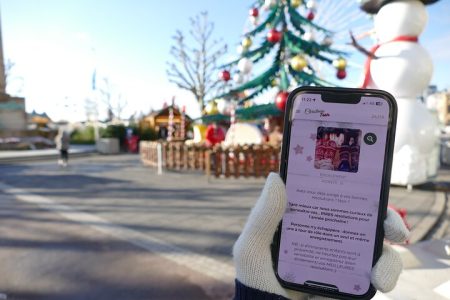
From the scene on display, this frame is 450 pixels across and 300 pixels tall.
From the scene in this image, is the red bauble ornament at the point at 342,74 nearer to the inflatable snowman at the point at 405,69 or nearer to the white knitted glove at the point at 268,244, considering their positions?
the inflatable snowman at the point at 405,69

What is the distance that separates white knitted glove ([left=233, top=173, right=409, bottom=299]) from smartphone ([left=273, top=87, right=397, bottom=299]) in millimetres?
39

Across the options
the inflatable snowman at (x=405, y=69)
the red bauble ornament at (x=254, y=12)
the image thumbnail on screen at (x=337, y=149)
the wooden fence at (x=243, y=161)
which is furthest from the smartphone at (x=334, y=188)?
the red bauble ornament at (x=254, y=12)

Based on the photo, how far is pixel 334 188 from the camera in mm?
1175

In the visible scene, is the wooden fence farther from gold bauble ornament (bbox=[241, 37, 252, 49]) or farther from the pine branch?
Result: the pine branch

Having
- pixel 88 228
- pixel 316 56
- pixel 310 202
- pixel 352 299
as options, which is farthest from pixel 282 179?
pixel 316 56

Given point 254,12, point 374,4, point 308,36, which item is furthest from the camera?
point 254,12

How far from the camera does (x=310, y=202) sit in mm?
1193

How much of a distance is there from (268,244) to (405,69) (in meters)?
6.10

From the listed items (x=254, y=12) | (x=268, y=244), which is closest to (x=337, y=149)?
(x=268, y=244)

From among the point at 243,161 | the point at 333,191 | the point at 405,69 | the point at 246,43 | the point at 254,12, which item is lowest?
the point at 243,161

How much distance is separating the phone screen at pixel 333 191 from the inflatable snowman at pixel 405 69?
221 inches

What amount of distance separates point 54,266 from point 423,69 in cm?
735

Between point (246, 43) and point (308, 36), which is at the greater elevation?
point (308, 36)

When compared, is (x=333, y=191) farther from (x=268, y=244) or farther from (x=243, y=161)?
(x=243, y=161)
